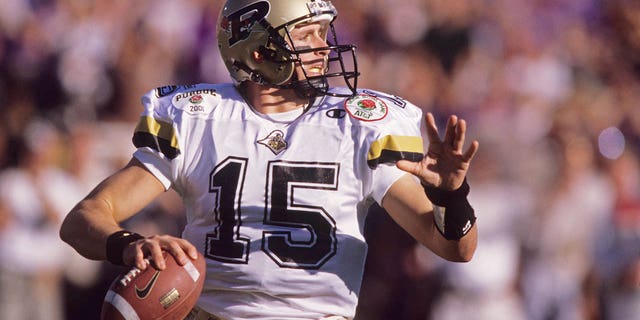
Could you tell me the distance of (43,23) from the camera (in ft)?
28.7

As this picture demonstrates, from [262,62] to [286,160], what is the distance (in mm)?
484

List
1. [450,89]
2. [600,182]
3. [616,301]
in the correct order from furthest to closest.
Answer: [450,89], [600,182], [616,301]

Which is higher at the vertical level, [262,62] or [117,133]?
[262,62]

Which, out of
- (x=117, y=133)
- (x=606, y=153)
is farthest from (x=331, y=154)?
(x=117, y=133)

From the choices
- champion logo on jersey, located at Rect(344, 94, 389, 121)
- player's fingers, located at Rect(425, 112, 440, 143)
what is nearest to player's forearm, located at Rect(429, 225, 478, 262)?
player's fingers, located at Rect(425, 112, 440, 143)

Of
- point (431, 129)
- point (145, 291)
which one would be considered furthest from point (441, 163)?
point (145, 291)

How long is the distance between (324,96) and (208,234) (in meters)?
0.65

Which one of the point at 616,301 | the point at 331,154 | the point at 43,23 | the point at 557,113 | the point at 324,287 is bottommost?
the point at 616,301

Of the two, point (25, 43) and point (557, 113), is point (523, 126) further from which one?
point (25, 43)

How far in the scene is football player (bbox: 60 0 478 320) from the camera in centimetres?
372

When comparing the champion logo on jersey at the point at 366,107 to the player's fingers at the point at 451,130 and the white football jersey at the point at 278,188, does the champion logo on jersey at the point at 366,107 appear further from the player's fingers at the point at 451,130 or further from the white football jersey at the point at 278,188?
the player's fingers at the point at 451,130

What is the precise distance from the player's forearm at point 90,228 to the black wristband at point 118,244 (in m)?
0.04

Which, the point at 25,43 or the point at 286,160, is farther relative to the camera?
the point at 25,43

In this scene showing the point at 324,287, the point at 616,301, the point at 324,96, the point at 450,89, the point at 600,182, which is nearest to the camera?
the point at 324,287
